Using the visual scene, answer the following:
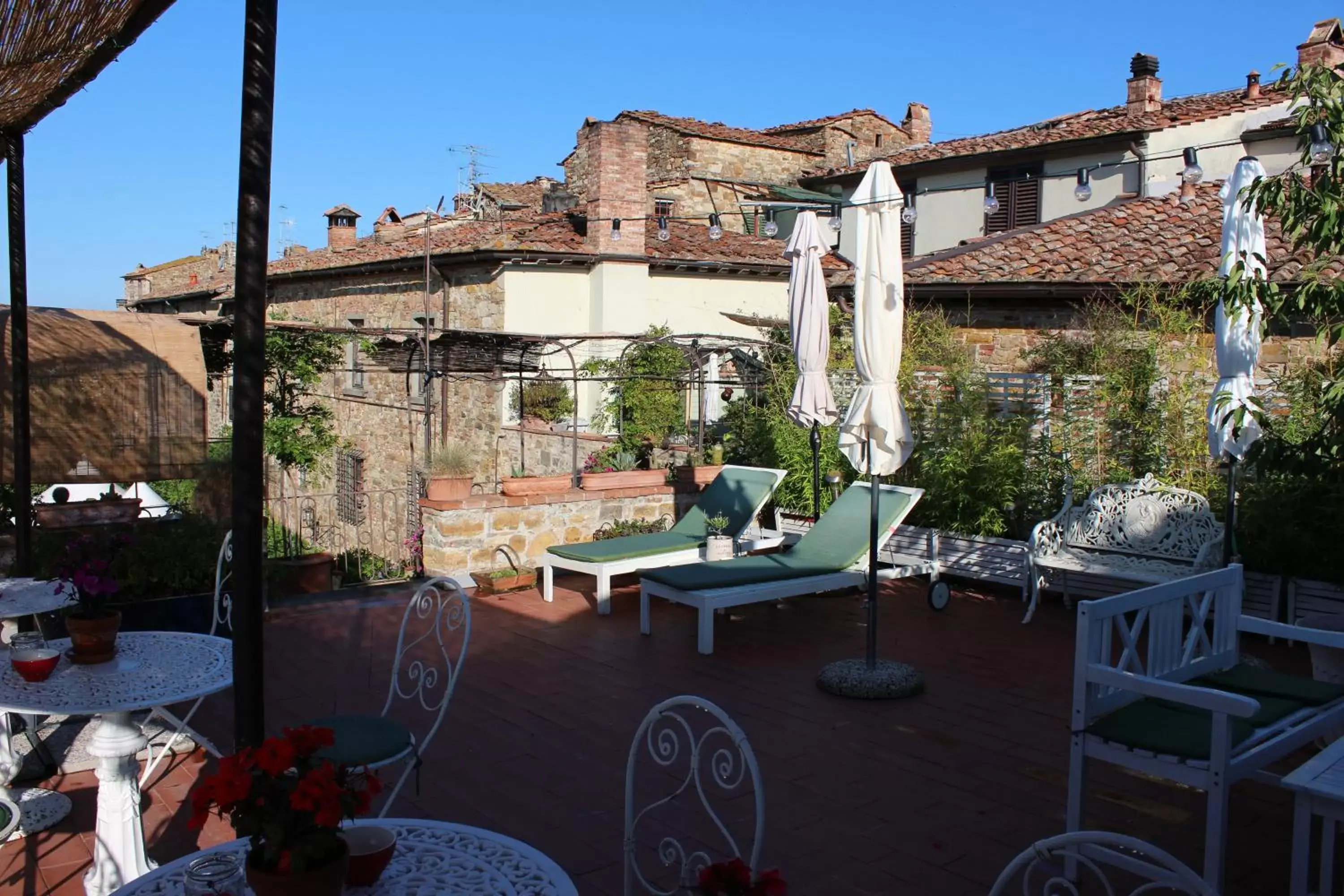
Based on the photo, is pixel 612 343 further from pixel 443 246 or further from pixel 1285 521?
pixel 1285 521

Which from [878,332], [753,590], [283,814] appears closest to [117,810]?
[283,814]

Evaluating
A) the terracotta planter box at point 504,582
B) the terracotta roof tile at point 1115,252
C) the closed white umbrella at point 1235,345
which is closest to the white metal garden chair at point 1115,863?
the closed white umbrella at point 1235,345

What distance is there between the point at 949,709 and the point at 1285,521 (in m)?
2.82

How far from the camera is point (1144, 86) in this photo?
55.3 feet

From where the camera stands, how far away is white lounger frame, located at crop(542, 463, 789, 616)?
23.3ft

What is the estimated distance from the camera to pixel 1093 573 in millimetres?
6730

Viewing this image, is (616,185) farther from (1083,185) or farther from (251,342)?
(251,342)

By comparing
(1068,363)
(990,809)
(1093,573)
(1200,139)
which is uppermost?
(1200,139)

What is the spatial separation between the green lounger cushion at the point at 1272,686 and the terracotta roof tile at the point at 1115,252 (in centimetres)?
626

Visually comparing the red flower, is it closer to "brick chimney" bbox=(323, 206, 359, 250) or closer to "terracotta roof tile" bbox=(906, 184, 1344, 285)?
"terracotta roof tile" bbox=(906, 184, 1344, 285)

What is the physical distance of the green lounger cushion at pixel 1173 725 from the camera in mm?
3152

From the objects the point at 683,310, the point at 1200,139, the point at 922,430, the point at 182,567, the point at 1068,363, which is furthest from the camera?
the point at 683,310

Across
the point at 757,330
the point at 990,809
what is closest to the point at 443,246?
the point at 757,330

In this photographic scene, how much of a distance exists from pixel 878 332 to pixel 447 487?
374 centimetres
